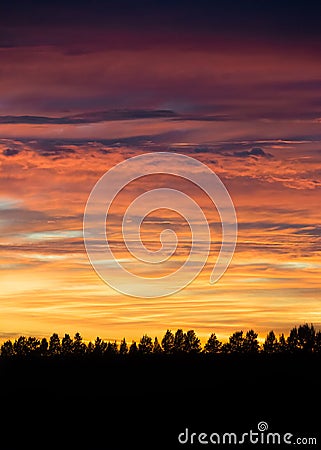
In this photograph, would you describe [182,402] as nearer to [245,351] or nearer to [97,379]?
[97,379]

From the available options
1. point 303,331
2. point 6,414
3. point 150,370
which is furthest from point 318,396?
point 303,331

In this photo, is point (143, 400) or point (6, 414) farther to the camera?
point (143, 400)

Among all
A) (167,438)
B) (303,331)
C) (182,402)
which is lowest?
(167,438)

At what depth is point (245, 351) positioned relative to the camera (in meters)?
166

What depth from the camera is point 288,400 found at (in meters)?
75.9

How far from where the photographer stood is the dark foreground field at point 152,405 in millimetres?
62688

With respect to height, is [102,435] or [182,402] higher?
[182,402]

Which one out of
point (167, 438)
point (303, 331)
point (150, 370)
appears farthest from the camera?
point (303, 331)

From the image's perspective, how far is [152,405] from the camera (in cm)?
7669

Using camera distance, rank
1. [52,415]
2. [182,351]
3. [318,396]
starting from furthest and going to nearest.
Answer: [182,351], [318,396], [52,415]

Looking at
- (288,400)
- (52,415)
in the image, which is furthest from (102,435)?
(288,400)

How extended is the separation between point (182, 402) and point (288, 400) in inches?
330

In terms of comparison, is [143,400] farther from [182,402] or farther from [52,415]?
[52,415]

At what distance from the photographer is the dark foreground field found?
62688 millimetres
